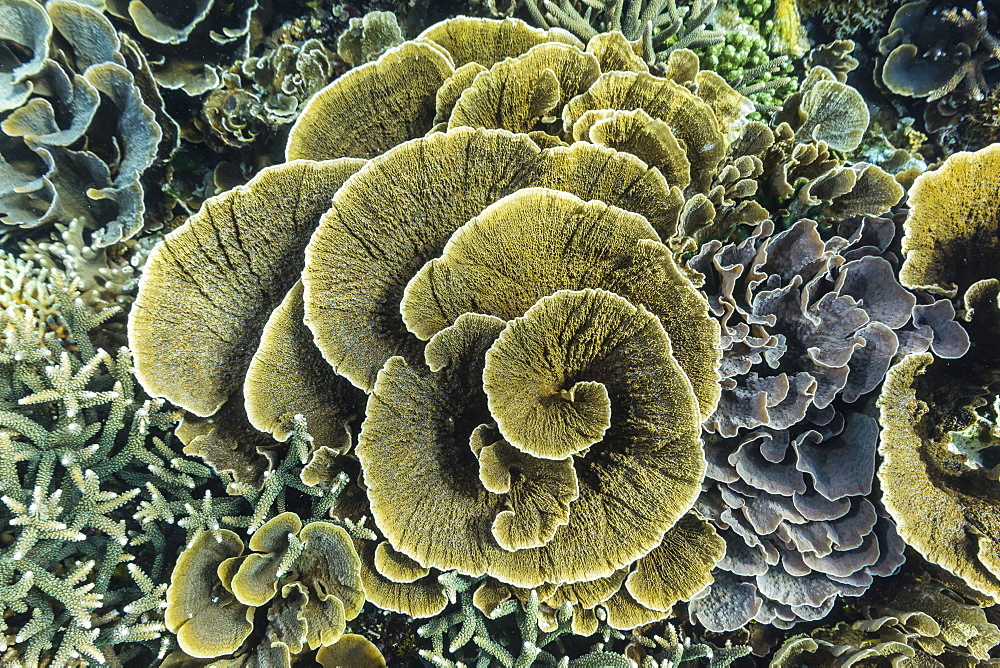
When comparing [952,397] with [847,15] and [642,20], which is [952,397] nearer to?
[642,20]

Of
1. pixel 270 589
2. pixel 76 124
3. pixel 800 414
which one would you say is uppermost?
pixel 76 124

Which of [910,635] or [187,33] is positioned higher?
[187,33]

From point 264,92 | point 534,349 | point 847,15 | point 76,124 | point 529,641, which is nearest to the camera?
point 534,349

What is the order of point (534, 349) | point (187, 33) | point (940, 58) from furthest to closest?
1. point (940, 58)
2. point (187, 33)
3. point (534, 349)

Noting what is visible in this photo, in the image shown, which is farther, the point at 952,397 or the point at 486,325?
the point at 952,397

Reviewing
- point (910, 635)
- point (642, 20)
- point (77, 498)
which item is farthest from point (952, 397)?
point (77, 498)

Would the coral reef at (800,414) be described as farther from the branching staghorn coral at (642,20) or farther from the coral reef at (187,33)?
the coral reef at (187,33)

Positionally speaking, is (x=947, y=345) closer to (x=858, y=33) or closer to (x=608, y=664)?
(x=608, y=664)
